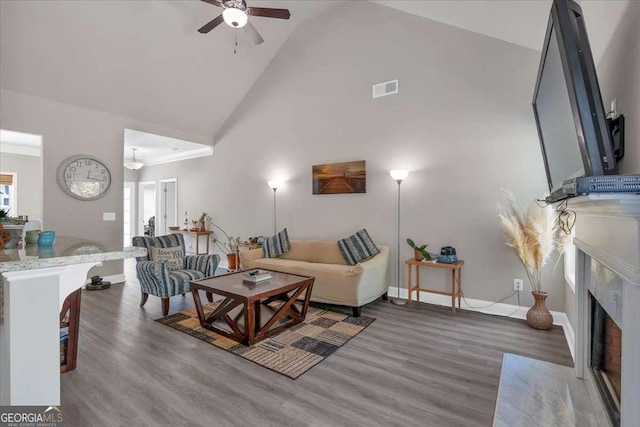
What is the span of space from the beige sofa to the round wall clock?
263cm

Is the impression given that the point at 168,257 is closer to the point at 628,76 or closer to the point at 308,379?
the point at 308,379

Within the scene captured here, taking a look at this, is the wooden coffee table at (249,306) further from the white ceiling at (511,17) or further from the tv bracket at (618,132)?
the white ceiling at (511,17)

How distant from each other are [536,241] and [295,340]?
2.56 m

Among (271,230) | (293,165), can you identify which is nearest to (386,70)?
(293,165)

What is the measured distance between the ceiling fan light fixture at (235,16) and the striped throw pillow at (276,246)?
9.36 ft

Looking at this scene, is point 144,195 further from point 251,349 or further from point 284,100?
point 251,349

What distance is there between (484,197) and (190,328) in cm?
357

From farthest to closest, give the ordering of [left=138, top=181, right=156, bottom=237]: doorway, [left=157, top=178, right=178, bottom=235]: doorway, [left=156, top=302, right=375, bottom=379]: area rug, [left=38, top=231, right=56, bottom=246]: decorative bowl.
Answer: [left=138, top=181, right=156, bottom=237]: doorway, [left=157, top=178, right=178, bottom=235]: doorway, [left=156, top=302, right=375, bottom=379]: area rug, [left=38, top=231, right=56, bottom=246]: decorative bowl

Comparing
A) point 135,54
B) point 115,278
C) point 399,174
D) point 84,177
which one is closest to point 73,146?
point 84,177

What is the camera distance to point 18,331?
4.04ft

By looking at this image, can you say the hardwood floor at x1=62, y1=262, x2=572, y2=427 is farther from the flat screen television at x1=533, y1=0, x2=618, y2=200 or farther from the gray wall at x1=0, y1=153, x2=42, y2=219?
the gray wall at x1=0, y1=153, x2=42, y2=219

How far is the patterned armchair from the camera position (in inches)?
133

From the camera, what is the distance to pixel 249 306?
8.54 ft

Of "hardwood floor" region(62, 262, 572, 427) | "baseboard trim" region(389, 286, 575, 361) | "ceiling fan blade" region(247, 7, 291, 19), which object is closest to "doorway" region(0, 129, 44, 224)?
"hardwood floor" region(62, 262, 572, 427)
